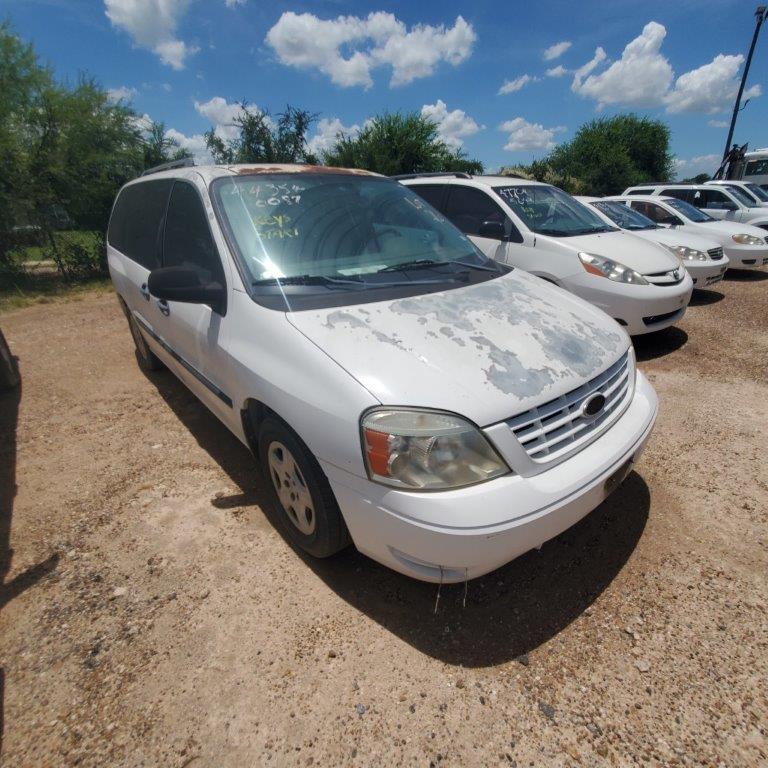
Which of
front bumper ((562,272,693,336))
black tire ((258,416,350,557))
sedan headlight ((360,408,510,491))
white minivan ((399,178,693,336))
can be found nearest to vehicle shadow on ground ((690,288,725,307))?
white minivan ((399,178,693,336))

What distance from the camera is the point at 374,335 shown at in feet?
6.07

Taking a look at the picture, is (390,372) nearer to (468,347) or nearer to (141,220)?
(468,347)

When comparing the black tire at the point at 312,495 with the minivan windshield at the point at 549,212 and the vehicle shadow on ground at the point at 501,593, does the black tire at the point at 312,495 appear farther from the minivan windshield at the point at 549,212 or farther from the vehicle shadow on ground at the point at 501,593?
the minivan windshield at the point at 549,212

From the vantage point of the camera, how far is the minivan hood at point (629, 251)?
4684 millimetres

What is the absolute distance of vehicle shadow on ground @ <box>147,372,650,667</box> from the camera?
184 cm

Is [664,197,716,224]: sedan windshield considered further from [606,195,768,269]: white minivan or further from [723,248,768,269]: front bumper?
[723,248,768,269]: front bumper

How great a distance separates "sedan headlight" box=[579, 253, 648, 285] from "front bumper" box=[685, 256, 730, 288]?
2.61m

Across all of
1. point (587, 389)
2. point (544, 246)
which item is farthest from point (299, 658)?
point (544, 246)

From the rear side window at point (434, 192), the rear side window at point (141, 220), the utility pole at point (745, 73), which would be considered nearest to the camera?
the rear side window at point (141, 220)

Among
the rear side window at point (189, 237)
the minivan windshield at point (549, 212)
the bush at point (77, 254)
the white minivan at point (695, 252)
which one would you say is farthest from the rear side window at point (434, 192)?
the bush at point (77, 254)

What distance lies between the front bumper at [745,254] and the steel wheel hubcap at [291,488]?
8.97m

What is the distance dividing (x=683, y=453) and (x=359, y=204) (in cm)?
270

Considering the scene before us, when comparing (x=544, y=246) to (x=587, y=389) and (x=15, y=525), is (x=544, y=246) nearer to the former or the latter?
(x=587, y=389)

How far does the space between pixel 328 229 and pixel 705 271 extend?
635 centimetres
